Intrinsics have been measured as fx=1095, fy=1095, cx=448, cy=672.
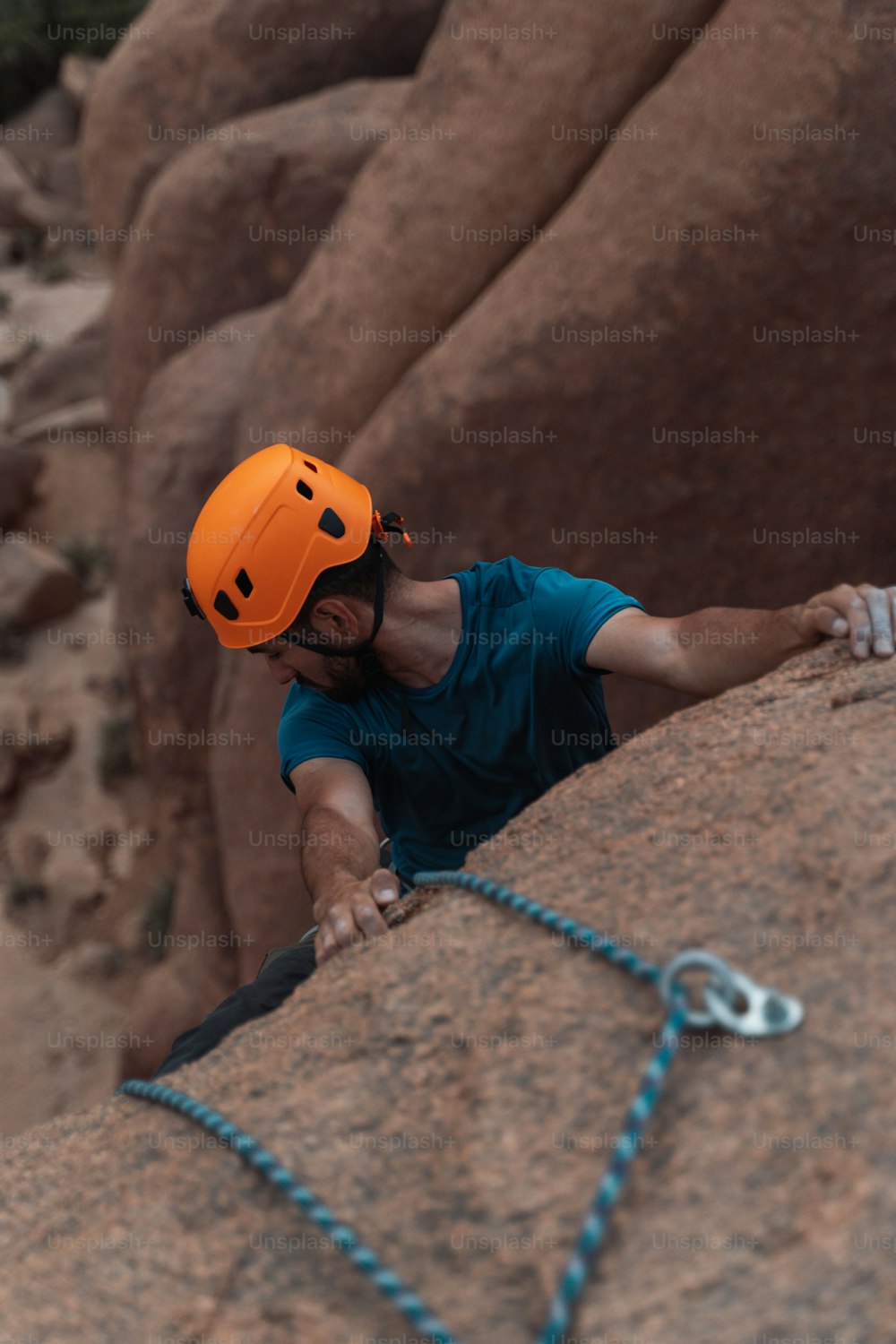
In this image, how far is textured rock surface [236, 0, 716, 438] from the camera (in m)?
4.56

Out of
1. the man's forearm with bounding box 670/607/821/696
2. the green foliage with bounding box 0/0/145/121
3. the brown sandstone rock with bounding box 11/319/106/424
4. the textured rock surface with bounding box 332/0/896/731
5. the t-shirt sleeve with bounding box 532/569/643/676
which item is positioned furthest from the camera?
the green foliage with bounding box 0/0/145/121

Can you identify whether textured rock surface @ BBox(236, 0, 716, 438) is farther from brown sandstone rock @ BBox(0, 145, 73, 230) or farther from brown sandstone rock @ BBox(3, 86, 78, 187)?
brown sandstone rock @ BBox(3, 86, 78, 187)

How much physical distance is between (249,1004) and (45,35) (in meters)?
20.0

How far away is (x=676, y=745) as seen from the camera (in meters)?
2.07

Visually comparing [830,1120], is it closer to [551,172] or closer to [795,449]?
[795,449]

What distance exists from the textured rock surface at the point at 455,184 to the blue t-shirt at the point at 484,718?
2.25m

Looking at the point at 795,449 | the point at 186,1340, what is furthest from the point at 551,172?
the point at 186,1340

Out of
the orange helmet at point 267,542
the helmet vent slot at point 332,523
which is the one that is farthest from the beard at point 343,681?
the helmet vent slot at point 332,523

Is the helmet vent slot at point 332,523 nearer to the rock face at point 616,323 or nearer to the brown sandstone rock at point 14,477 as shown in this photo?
the rock face at point 616,323

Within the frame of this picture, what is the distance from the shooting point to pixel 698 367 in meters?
4.29

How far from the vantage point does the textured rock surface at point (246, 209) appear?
6848 millimetres

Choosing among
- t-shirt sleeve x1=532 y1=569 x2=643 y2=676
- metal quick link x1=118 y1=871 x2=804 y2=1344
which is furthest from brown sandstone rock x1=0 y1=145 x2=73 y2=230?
metal quick link x1=118 y1=871 x2=804 y2=1344

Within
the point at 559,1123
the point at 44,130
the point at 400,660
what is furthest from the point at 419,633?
the point at 44,130

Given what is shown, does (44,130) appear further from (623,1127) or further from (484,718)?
(623,1127)
